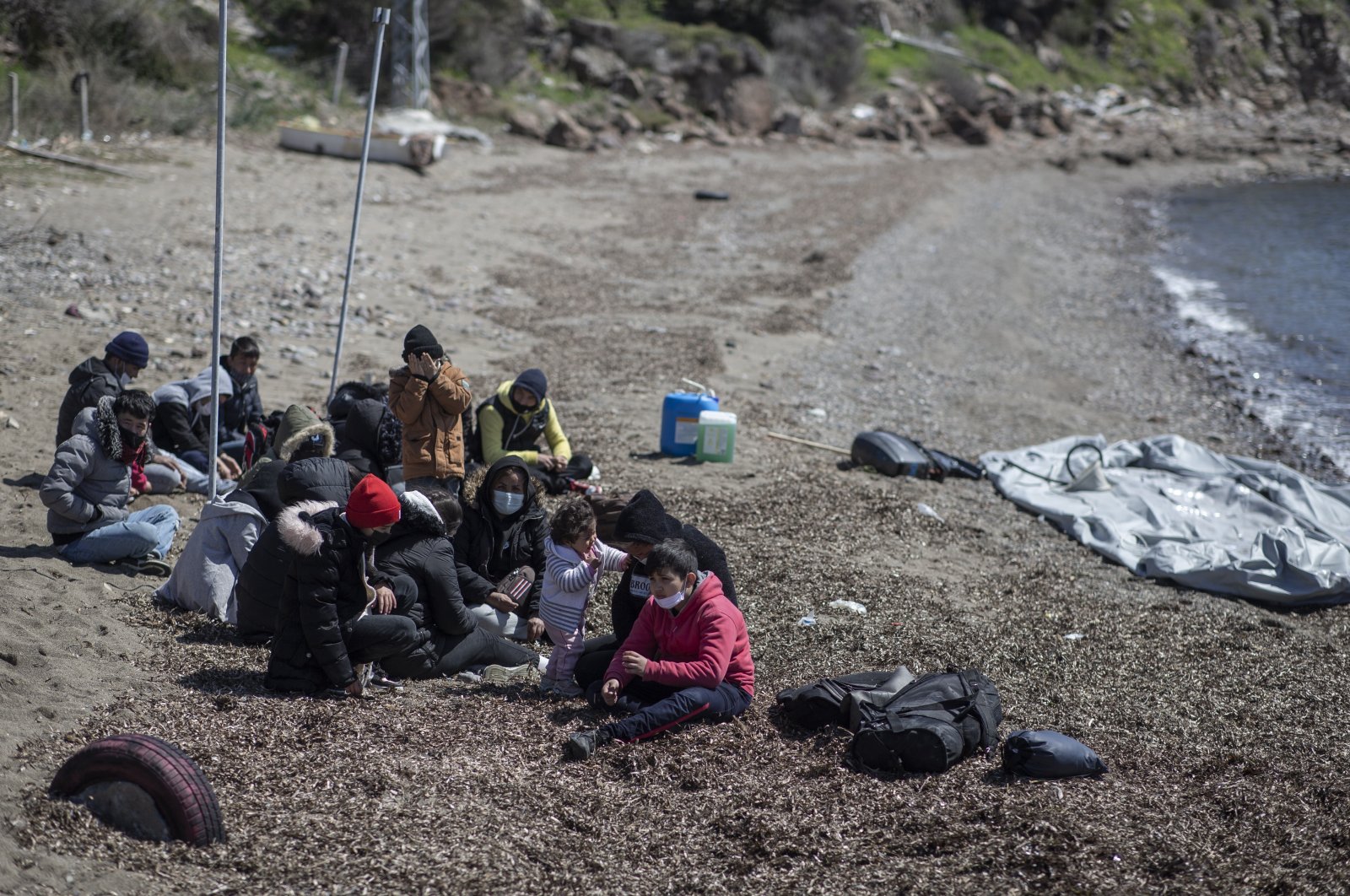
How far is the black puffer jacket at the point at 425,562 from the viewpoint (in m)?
6.19

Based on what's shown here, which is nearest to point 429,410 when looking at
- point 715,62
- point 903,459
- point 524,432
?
point 524,432

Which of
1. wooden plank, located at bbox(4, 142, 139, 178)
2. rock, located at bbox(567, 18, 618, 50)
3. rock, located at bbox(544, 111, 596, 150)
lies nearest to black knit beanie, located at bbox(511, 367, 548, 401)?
wooden plank, located at bbox(4, 142, 139, 178)

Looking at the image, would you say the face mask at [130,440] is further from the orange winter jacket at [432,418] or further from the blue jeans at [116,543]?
the orange winter jacket at [432,418]

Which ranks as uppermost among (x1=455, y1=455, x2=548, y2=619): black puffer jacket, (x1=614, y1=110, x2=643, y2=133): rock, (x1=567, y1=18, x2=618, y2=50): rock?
(x1=567, y1=18, x2=618, y2=50): rock

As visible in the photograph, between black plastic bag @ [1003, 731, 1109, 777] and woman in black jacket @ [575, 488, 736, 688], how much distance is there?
60.5 inches

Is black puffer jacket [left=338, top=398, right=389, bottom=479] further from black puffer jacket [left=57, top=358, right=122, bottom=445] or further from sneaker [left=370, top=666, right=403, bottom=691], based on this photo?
sneaker [left=370, top=666, right=403, bottom=691]

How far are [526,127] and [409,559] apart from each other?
25694mm

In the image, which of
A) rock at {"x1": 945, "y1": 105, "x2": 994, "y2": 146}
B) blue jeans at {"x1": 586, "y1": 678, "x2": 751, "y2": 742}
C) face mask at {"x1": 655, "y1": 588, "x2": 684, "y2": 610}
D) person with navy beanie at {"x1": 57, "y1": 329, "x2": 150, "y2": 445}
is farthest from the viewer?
rock at {"x1": 945, "y1": 105, "x2": 994, "y2": 146}

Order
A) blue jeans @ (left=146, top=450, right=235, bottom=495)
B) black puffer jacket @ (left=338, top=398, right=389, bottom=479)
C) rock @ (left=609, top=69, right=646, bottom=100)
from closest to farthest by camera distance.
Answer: black puffer jacket @ (left=338, top=398, right=389, bottom=479)
blue jeans @ (left=146, top=450, right=235, bottom=495)
rock @ (left=609, top=69, right=646, bottom=100)

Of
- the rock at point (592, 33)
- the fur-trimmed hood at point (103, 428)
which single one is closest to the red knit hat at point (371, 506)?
the fur-trimmed hood at point (103, 428)

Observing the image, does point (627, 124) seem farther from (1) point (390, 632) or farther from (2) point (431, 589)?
(1) point (390, 632)

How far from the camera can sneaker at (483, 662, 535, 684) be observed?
642 centimetres

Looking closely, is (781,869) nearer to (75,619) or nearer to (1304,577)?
(75,619)

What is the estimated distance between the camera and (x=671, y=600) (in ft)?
19.2
